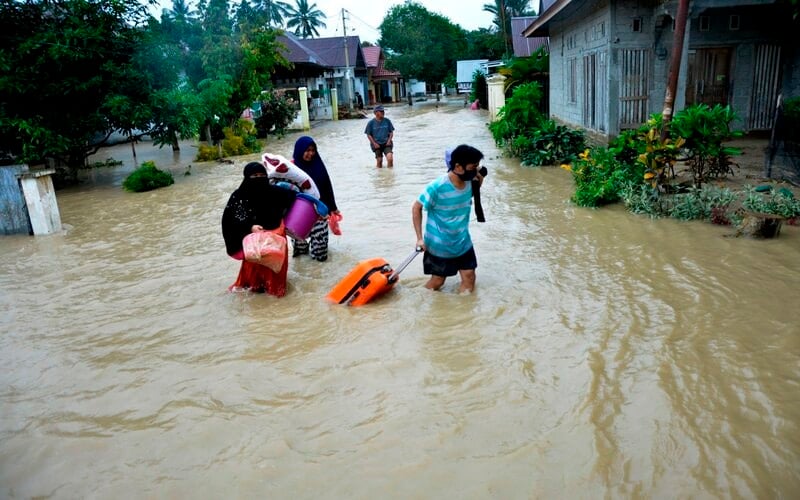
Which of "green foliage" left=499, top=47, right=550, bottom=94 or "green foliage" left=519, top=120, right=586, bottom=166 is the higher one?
"green foliage" left=499, top=47, right=550, bottom=94

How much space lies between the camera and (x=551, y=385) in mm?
4016

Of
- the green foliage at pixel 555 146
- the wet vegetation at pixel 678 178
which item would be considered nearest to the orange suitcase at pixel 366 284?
the wet vegetation at pixel 678 178

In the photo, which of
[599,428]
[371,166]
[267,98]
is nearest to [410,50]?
[267,98]

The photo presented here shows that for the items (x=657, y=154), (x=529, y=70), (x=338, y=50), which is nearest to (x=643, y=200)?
(x=657, y=154)

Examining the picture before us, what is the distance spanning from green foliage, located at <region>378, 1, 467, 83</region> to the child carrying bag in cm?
5261

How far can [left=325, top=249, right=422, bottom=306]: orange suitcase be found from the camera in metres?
5.52

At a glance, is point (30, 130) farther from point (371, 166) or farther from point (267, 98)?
point (267, 98)

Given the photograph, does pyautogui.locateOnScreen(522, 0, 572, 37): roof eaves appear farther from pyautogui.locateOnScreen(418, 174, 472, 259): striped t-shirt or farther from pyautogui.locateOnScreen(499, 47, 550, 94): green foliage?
pyautogui.locateOnScreen(418, 174, 472, 259): striped t-shirt

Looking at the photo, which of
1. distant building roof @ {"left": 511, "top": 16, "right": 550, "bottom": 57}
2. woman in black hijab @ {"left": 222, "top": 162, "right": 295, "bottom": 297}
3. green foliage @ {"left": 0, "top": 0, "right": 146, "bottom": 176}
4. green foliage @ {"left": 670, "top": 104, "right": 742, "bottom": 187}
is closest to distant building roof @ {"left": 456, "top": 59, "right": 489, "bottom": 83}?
distant building roof @ {"left": 511, "top": 16, "right": 550, "bottom": 57}

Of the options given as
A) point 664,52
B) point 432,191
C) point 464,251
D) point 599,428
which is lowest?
point 599,428

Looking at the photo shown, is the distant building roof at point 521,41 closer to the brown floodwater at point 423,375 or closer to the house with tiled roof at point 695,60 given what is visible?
the house with tiled roof at point 695,60

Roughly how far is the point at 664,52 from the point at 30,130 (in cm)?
1178

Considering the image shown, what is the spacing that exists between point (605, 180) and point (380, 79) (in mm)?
47412

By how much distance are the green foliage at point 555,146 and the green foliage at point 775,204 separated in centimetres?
530
